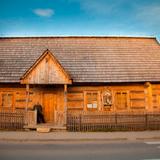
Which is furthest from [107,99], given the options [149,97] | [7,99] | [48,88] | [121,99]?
[7,99]

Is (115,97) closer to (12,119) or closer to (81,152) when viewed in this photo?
(12,119)

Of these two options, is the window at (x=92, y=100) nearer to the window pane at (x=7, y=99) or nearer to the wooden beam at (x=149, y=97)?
the wooden beam at (x=149, y=97)

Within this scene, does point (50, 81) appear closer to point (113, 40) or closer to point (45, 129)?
point (45, 129)

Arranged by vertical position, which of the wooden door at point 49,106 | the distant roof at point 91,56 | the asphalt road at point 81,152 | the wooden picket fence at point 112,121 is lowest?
the asphalt road at point 81,152

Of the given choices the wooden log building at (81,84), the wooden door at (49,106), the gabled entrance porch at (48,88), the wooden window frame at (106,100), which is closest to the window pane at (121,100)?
the wooden log building at (81,84)

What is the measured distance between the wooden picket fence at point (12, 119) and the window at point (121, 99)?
7.57 metres

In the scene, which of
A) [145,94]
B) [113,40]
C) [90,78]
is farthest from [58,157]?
[113,40]

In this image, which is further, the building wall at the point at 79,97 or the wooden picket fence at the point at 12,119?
the building wall at the point at 79,97

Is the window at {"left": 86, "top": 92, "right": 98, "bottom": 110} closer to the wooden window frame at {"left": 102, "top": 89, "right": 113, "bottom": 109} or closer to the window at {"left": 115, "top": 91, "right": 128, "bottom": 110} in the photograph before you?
the wooden window frame at {"left": 102, "top": 89, "right": 113, "bottom": 109}

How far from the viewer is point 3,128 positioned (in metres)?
19.4

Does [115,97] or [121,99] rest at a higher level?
[115,97]

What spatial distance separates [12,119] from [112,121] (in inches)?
282

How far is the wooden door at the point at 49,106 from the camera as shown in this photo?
Result: 70.6ft

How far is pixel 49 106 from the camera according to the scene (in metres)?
21.7
